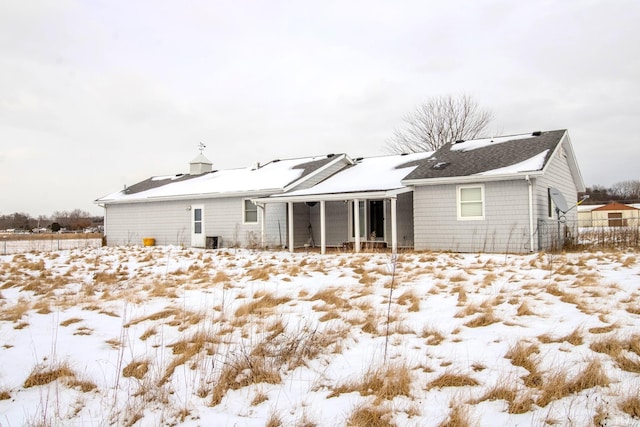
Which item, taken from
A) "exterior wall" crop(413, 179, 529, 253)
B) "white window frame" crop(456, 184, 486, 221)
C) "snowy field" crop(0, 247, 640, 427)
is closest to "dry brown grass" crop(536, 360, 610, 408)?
"snowy field" crop(0, 247, 640, 427)

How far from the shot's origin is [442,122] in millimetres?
35656

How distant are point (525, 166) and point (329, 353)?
441 inches

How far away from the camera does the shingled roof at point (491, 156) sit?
564 inches

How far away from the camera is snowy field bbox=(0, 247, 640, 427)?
3551 mm

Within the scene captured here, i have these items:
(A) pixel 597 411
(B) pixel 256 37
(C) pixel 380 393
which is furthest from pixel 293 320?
(B) pixel 256 37

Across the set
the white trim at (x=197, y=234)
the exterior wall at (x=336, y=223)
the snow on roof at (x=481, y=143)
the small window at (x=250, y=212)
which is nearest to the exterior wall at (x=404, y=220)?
the exterior wall at (x=336, y=223)

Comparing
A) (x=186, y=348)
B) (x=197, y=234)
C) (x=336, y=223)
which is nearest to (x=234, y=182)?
(x=197, y=234)

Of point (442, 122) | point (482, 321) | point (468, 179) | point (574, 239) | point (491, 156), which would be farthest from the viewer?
point (442, 122)

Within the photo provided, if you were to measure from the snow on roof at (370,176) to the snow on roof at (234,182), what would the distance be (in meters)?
1.57

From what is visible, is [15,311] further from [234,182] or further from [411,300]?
[234,182]

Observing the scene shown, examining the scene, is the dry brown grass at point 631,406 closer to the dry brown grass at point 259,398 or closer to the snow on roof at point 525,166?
the dry brown grass at point 259,398

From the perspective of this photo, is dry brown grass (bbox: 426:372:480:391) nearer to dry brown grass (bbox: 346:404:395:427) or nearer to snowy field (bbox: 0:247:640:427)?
snowy field (bbox: 0:247:640:427)

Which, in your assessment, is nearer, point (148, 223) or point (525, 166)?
point (525, 166)

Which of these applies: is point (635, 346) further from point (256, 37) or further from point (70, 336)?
point (256, 37)
